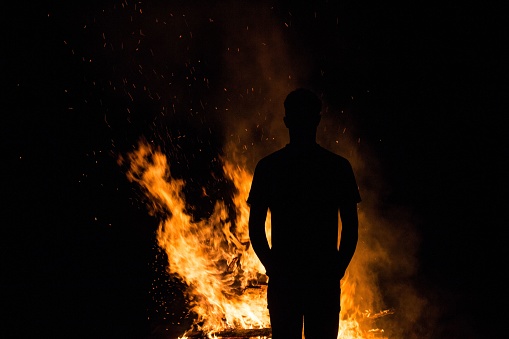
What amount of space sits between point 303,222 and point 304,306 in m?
0.53

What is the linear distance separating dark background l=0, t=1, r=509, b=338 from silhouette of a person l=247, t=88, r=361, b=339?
3.04 m

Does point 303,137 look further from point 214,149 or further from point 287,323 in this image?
point 214,149

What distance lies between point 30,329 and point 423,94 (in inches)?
245

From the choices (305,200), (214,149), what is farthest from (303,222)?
(214,149)

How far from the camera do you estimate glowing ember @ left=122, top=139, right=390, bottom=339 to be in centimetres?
441

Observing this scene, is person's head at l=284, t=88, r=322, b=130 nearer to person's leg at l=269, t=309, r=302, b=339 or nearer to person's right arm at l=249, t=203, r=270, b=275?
person's right arm at l=249, t=203, r=270, b=275

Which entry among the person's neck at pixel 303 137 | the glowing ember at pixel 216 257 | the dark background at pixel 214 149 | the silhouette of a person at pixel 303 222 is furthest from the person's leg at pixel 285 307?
the dark background at pixel 214 149

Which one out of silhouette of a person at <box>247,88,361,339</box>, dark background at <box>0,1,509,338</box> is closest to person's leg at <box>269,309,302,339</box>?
silhouette of a person at <box>247,88,361,339</box>

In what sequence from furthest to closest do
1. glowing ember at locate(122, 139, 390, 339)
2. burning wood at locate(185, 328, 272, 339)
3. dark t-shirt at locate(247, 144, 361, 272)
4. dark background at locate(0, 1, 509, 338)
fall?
dark background at locate(0, 1, 509, 338)
glowing ember at locate(122, 139, 390, 339)
burning wood at locate(185, 328, 272, 339)
dark t-shirt at locate(247, 144, 361, 272)

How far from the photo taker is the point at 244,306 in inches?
177

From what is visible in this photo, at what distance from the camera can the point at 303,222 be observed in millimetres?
2150

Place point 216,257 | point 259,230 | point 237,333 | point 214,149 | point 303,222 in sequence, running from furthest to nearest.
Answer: point 214,149
point 216,257
point 237,333
point 259,230
point 303,222

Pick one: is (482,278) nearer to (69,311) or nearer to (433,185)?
(433,185)

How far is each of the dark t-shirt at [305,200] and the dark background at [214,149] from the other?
313 centimetres
